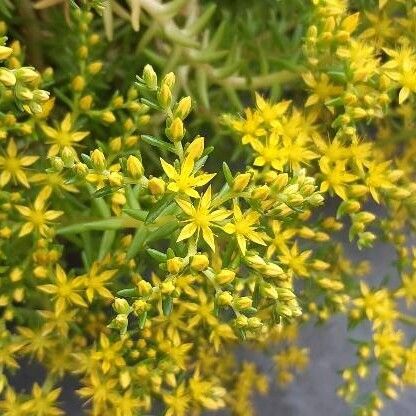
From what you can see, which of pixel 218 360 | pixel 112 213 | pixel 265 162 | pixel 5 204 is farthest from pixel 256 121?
pixel 218 360

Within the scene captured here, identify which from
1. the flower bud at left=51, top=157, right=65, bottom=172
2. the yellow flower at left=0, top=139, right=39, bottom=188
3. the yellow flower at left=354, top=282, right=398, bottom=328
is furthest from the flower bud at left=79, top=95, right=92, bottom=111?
the yellow flower at left=354, top=282, right=398, bottom=328

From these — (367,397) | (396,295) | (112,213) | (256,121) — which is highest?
(256,121)

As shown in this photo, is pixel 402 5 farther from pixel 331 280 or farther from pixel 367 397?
pixel 367 397

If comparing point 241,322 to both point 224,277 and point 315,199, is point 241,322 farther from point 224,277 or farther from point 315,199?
point 315,199

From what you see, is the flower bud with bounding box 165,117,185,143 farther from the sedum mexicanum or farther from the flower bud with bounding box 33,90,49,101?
the flower bud with bounding box 33,90,49,101

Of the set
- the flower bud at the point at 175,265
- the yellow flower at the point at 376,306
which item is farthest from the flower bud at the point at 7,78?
the yellow flower at the point at 376,306
